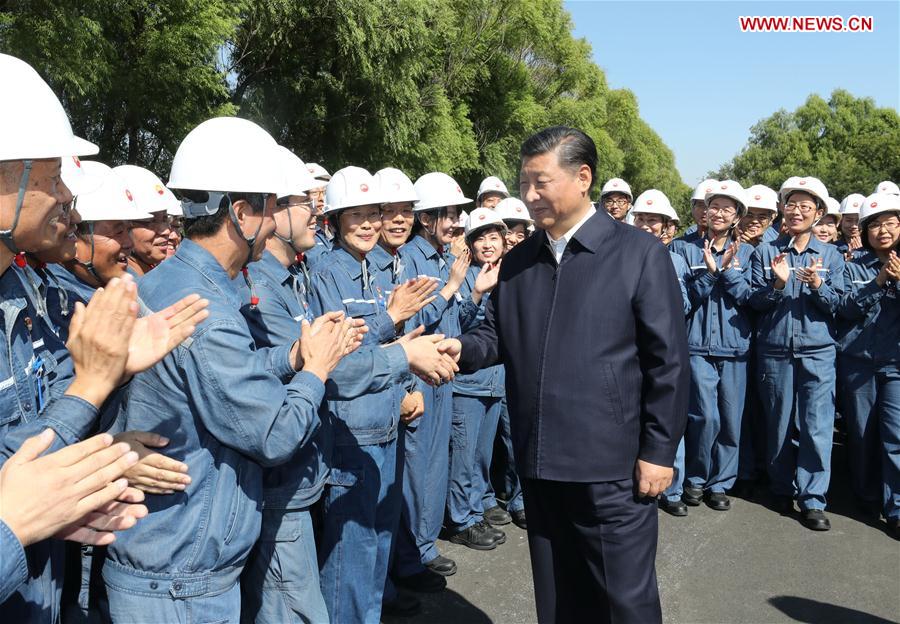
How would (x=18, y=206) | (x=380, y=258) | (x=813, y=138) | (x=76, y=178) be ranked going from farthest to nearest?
(x=813, y=138)
(x=380, y=258)
(x=76, y=178)
(x=18, y=206)

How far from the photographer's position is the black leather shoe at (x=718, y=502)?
605 centimetres

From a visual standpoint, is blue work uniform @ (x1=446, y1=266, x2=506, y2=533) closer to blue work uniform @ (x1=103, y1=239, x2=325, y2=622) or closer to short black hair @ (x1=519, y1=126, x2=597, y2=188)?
short black hair @ (x1=519, y1=126, x2=597, y2=188)

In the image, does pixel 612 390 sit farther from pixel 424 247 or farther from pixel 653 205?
pixel 653 205

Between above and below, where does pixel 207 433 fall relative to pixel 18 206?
below

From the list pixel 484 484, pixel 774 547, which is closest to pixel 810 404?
pixel 774 547

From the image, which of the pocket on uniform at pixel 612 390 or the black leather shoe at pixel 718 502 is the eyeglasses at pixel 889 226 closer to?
the black leather shoe at pixel 718 502

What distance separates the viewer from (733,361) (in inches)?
239

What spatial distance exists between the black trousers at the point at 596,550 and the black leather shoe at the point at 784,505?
11.3 ft

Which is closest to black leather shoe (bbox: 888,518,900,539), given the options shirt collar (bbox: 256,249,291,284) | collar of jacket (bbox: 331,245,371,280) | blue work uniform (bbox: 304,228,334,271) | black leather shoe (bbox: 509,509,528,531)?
black leather shoe (bbox: 509,509,528,531)

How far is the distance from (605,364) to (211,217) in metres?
1.57

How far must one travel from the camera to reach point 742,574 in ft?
15.9

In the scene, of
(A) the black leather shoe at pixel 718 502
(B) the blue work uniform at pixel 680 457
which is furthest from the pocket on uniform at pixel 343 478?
(A) the black leather shoe at pixel 718 502

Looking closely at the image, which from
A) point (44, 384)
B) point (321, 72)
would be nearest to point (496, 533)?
point (44, 384)

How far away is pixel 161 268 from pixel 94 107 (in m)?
11.0
